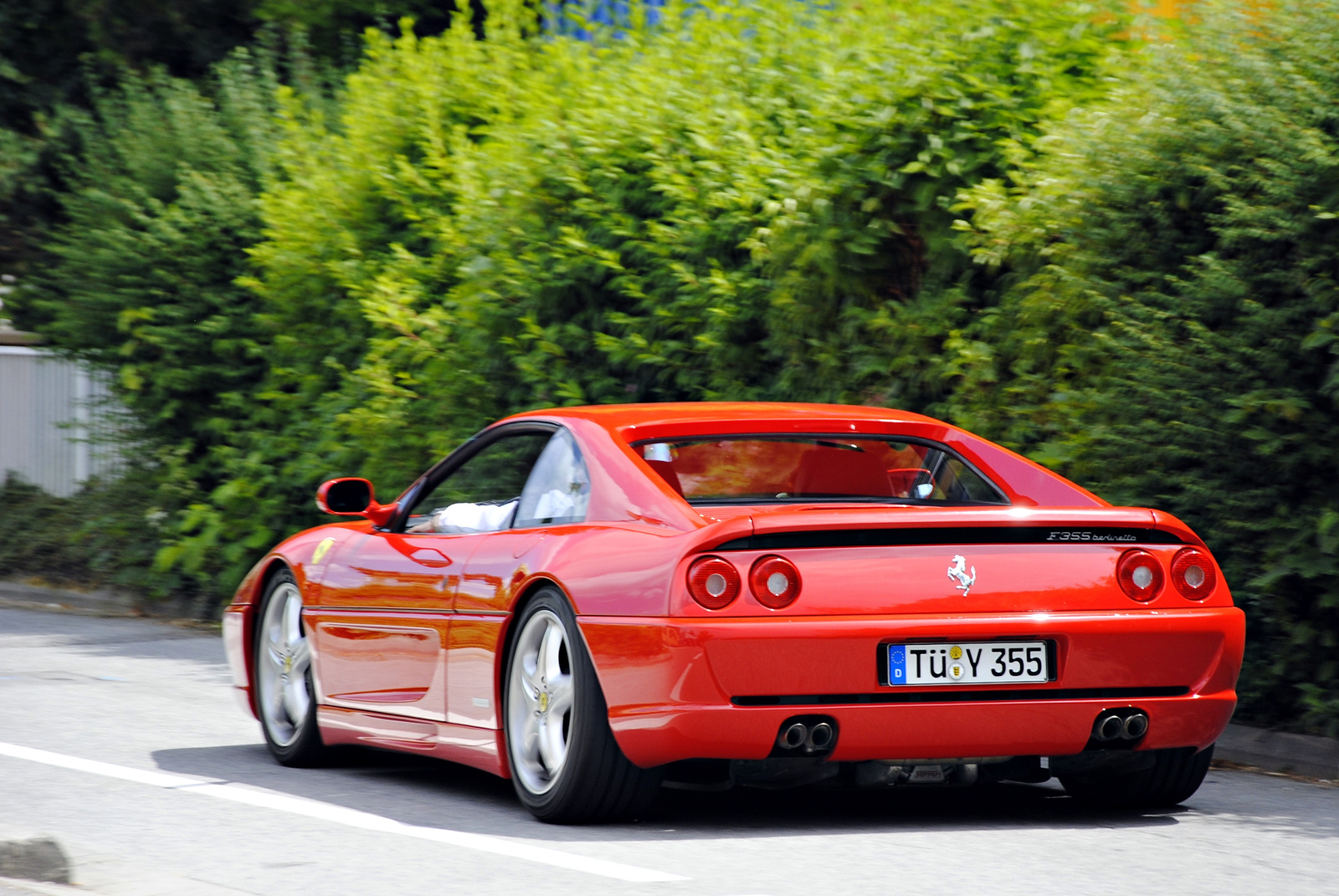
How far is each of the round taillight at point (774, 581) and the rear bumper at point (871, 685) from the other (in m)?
0.06

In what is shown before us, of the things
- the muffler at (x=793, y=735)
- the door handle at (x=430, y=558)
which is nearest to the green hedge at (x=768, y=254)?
the muffler at (x=793, y=735)

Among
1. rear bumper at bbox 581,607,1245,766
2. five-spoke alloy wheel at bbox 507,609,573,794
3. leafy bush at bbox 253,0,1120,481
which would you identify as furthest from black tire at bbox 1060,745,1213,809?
leafy bush at bbox 253,0,1120,481

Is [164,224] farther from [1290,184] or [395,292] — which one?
[1290,184]

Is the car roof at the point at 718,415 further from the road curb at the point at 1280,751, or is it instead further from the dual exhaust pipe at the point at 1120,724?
the road curb at the point at 1280,751

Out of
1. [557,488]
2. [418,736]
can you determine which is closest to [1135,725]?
[557,488]

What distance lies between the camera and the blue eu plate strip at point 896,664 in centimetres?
550

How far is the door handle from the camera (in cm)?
663

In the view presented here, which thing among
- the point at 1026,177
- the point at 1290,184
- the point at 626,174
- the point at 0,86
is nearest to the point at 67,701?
the point at 626,174

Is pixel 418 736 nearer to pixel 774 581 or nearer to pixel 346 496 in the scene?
pixel 346 496

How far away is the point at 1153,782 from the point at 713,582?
1.69 meters

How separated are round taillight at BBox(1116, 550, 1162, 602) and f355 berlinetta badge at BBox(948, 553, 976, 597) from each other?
1.56 ft

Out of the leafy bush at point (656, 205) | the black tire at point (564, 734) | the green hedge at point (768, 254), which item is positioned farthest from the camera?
the leafy bush at point (656, 205)

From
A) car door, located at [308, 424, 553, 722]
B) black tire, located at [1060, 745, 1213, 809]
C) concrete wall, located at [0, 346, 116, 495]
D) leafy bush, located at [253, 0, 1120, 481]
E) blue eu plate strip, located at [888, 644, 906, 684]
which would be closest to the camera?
blue eu plate strip, located at [888, 644, 906, 684]

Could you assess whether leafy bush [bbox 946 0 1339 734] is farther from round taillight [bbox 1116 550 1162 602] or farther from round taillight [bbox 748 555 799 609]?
round taillight [bbox 748 555 799 609]
